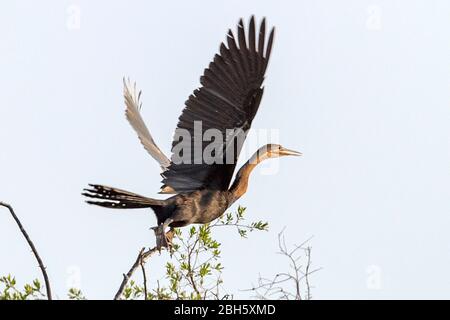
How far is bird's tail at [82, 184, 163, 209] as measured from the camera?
22.4 feet

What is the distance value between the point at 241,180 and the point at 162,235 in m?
0.87

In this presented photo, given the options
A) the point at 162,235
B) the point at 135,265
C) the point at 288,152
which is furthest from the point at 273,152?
the point at 135,265

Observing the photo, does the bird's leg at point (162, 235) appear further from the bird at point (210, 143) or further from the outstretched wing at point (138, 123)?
the outstretched wing at point (138, 123)

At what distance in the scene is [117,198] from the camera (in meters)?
6.91

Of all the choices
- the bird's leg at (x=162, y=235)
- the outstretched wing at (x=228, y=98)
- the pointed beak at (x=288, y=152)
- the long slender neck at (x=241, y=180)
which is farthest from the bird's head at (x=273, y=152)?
the bird's leg at (x=162, y=235)

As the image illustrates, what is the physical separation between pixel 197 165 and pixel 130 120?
53.8 inches

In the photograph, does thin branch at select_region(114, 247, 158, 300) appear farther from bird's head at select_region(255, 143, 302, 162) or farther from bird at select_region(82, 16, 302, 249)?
bird's head at select_region(255, 143, 302, 162)

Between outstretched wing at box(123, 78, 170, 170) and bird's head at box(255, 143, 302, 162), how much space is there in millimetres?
A: 828

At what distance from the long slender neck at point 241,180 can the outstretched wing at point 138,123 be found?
31.5 inches

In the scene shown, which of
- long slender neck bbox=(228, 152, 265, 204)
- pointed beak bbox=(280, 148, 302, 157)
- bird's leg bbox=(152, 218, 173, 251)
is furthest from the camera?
pointed beak bbox=(280, 148, 302, 157)

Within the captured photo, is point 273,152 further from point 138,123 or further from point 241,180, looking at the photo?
point 138,123

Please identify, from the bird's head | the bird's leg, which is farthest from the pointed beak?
the bird's leg
